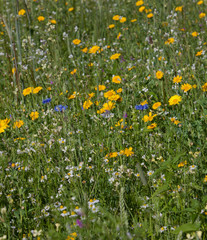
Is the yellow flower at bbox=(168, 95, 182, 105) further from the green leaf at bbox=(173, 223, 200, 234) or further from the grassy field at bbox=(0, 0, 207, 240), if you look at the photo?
the green leaf at bbox=(173, 223, 200, 234)

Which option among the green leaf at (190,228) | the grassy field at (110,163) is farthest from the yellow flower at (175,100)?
the green leaf at (190,228)

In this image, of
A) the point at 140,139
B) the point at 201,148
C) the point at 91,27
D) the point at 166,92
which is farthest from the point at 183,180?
the point at 91,27

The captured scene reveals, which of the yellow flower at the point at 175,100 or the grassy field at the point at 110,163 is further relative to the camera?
the yellow flower at the point at 175,100

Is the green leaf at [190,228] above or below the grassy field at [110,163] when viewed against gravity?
below

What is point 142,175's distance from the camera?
66.1 inches

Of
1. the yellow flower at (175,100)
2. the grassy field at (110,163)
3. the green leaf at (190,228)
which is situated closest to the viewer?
the green leaf at (190,228)

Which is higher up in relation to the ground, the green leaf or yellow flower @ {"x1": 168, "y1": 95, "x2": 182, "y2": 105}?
yellow flower @ {"x1": 168, "y1": 95, "x2": 182, "y2": 105}

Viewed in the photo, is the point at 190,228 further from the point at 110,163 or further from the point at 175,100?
the point at 175,100

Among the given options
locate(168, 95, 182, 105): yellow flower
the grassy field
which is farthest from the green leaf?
locate(168, 95, 182, 105): yellow flower

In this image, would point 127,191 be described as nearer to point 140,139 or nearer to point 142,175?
point 142,175

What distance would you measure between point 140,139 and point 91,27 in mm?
2776

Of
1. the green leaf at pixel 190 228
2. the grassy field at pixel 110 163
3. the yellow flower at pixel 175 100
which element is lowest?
the green leaf at pixel 190 228

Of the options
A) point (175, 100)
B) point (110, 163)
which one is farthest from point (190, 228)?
point (175, 100)

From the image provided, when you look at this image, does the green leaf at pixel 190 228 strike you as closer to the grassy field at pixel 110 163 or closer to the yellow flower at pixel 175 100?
the grassy field at pixel 110 163
